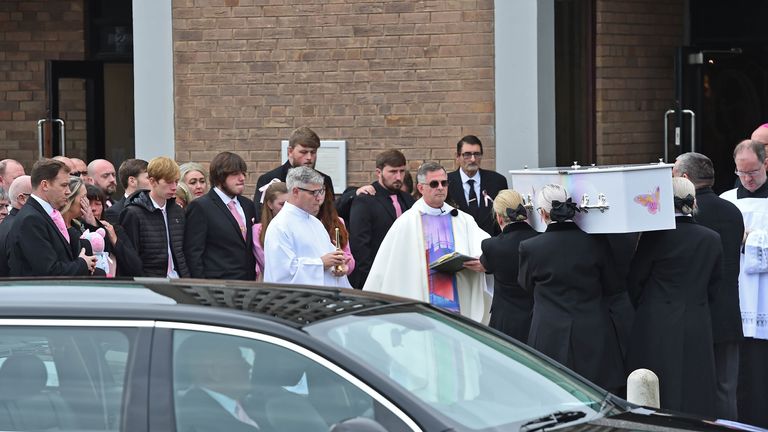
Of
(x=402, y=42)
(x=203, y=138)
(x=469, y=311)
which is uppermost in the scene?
(x=402, y=42)

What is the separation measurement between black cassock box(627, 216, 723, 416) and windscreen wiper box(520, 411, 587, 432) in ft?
9.67

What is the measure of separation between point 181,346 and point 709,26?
410 inches

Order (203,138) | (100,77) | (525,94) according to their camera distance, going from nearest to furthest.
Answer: (525,94), (203,138), (100,77)

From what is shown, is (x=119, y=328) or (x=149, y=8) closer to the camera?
(x=119, y=328)

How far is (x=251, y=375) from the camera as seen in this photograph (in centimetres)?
436

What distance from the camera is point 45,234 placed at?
25.9ft

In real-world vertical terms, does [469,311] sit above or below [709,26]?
below

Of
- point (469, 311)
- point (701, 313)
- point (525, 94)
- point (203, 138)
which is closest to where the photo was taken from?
point (701, 313)

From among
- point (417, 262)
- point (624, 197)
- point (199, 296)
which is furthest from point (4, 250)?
point (624, 197)

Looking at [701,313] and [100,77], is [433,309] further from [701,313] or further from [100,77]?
[100,77]

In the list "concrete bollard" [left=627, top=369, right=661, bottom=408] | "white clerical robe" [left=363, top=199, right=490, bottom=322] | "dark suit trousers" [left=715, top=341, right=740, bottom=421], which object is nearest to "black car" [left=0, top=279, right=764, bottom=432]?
"concrete bollard" [left=627, top=369, right=661, bottom=408]

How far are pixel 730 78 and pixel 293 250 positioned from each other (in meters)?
6.87

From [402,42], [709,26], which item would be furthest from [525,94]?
[709,26]

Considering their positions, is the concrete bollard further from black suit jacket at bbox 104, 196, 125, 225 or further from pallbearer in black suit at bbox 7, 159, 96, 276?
black suit jacket at bbox 104, 196, 125, 225
